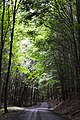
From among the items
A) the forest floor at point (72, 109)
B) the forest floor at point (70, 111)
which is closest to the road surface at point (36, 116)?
the forest floor at point (70, 111)

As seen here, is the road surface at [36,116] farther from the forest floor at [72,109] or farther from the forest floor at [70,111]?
the forest floor at [72,109]

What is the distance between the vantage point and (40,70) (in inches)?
992

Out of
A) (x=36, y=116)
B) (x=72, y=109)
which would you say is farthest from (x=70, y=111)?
(x=36, y=116)

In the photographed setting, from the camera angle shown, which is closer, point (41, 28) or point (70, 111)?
point (70, 111)

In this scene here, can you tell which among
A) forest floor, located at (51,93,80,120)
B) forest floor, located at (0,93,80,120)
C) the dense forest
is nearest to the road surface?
forest floor, located at (0,93,80,120)

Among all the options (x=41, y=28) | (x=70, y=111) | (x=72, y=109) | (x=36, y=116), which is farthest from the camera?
(x=41, y=28)

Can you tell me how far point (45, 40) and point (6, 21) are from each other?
16.6 feet

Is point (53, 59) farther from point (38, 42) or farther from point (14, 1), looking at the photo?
point (14, 1)

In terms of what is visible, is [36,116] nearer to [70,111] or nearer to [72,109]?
[70,111]

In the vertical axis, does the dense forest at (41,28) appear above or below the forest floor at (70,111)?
Answer: above

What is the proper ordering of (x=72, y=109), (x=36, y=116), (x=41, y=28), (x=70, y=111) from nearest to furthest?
(x=36, y=116) < (x=70, y=111) < (x=72, y=109) < (x=41, y=28)

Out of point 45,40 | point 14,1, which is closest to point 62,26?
point 45,40

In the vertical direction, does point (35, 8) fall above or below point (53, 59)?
above

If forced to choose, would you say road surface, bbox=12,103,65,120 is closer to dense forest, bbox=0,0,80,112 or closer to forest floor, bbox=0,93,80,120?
forest floor, bbox=0,93,80,120
